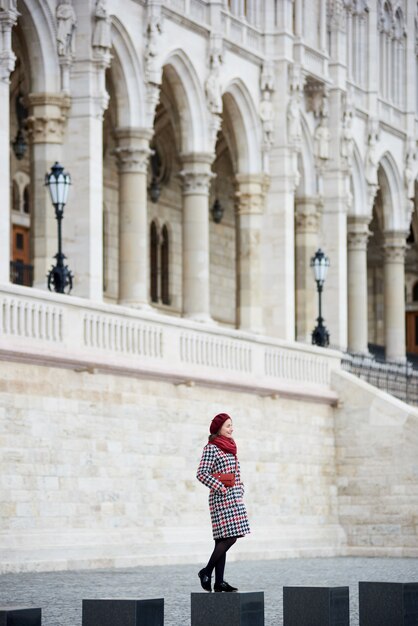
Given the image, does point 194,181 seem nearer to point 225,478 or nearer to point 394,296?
point 394,296

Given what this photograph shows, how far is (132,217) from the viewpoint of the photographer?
4172 cm

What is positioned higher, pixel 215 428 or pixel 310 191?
pixel 310 191

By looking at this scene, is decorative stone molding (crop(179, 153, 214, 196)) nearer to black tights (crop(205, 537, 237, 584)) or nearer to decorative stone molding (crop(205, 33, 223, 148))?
decorative stone molding (crop(205, 33, 223, 148))

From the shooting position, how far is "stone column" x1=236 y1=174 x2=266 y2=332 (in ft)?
156

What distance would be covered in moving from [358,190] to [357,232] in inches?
54.3

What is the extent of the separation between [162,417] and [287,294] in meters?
16.9

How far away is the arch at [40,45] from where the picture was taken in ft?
123

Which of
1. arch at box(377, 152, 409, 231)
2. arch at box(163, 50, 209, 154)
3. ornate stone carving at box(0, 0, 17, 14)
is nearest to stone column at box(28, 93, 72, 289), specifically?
ornate stone carving at box(0, 0, 17, 14)

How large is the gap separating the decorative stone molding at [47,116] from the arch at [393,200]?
70.0 ft

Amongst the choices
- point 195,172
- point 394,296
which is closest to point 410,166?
point 394,296

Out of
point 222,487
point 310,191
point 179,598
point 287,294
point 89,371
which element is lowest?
point 179,598

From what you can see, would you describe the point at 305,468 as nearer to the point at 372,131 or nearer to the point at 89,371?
the point at 89,371

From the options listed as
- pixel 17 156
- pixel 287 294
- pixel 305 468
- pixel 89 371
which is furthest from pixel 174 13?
pixel 89 371

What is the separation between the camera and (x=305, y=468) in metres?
36.7
